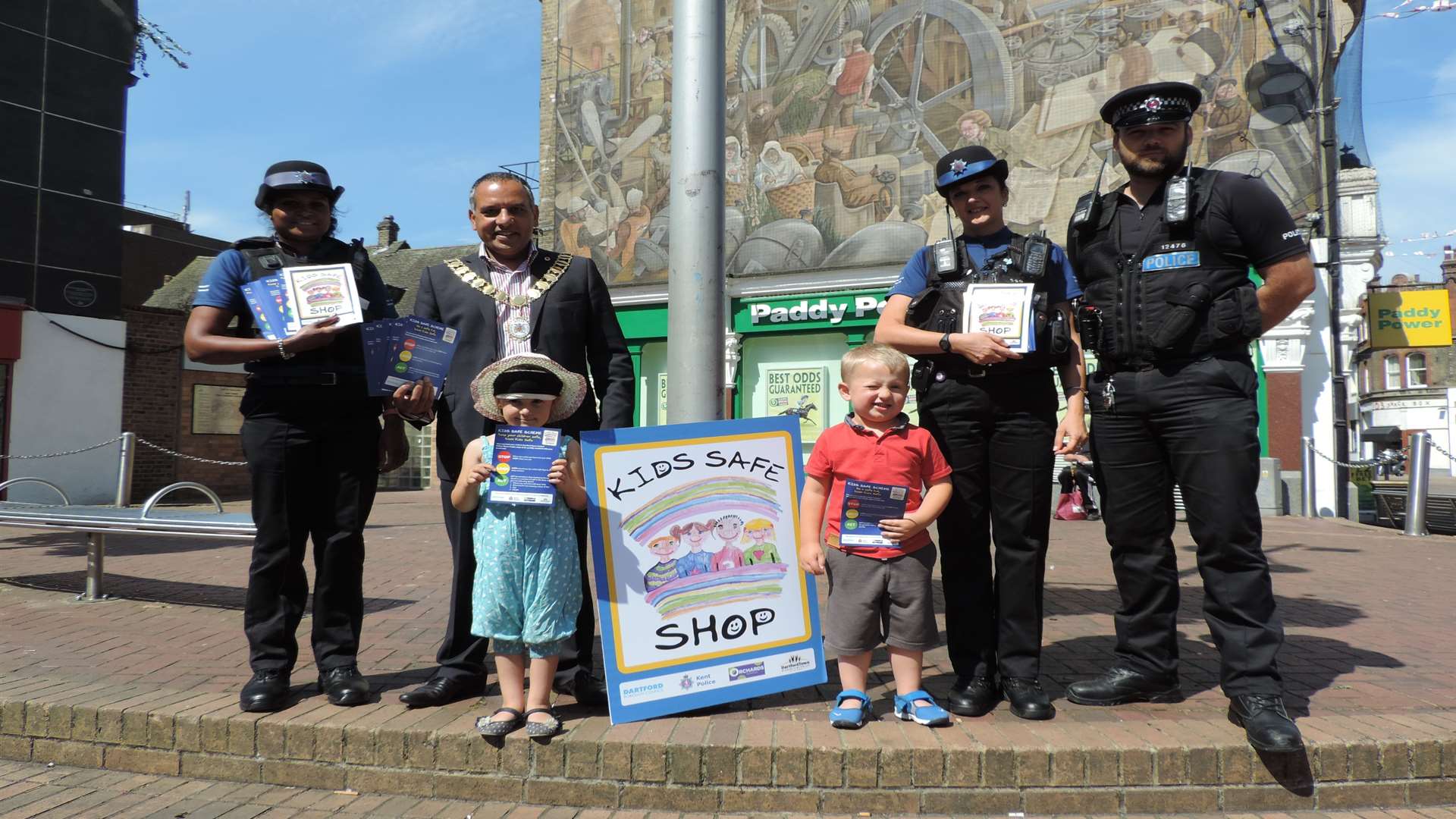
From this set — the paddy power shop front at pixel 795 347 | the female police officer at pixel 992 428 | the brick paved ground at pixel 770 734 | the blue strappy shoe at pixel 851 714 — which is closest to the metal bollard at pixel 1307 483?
the paddy power shop front at pixel 795 347

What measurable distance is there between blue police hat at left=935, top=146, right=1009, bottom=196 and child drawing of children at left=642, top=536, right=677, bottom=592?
5.59 ft

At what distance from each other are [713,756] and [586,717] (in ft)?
1.87

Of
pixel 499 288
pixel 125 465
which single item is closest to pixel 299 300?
pixel 499 288

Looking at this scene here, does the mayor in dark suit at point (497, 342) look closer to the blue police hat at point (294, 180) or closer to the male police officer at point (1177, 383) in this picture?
the blue police hat at point (294, 180)

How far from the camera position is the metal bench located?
17.7 feet

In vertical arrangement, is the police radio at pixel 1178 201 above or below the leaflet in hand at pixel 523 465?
above

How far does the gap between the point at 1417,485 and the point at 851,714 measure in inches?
486

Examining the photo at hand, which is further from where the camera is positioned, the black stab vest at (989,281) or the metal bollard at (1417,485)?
the metal bollard at (1417,485)

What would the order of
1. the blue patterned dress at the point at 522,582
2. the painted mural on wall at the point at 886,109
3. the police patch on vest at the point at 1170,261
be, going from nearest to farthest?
the blue patterned dress at the point at 522,582
the police patch on vest at the point at 1170,261
the painted mural on wall at the point at 886,109

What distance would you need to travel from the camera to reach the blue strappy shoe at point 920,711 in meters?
3.06

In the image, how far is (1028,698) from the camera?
3.21m

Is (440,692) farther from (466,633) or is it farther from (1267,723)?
(1267,723)

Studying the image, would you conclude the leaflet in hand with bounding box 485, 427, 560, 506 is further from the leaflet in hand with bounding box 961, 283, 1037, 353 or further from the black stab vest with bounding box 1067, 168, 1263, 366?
the black stab vest with bounding box 1067, 168, 1263, 366

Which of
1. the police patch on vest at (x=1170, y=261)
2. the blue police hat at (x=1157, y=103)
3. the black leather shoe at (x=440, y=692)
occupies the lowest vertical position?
the black leather shoe at (x=440, y=692)
